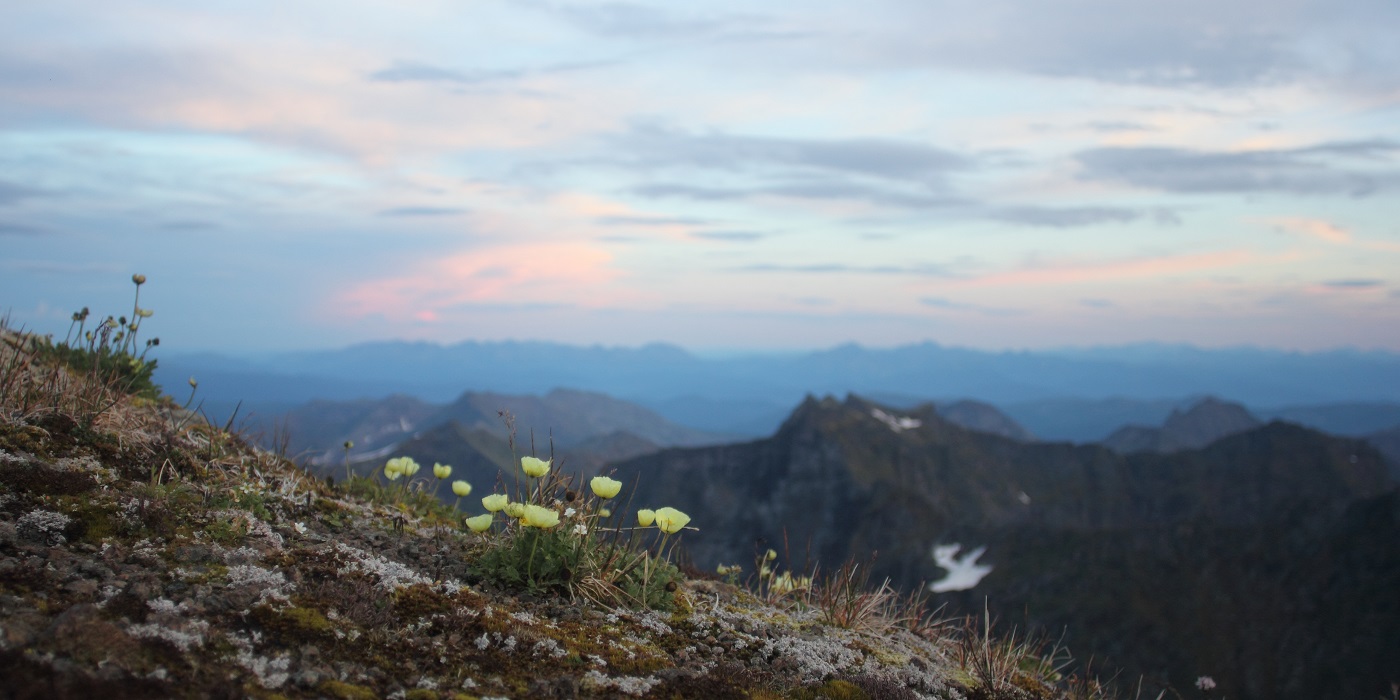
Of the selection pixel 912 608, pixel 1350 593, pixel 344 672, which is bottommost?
pixel 1350 593

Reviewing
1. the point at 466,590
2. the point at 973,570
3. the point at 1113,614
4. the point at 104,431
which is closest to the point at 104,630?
the point at 466,590

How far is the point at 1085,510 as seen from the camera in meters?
199

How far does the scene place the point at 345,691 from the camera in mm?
3730

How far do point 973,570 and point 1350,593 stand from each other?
46.9 metres

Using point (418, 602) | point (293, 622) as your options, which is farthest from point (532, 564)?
point (293, 622)

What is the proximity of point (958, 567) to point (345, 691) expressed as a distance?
137 m

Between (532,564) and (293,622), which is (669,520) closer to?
(532,564)

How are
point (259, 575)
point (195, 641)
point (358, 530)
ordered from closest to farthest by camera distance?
Answer: point (195, 641) → point (259, 575) → point (358, 530)

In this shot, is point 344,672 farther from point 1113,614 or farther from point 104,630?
point 1113,614

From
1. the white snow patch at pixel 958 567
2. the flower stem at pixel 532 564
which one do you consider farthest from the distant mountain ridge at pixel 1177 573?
the flower stem at pixel 532 564

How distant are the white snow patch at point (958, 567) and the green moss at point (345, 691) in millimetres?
128022

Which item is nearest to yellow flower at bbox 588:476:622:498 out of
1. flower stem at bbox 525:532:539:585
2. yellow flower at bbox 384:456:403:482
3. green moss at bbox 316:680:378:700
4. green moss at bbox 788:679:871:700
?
flower stem at bbox 525:532:539:585

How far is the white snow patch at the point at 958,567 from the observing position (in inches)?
4926

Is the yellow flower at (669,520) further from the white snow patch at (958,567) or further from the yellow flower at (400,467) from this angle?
the white snow patch at (958,567)
